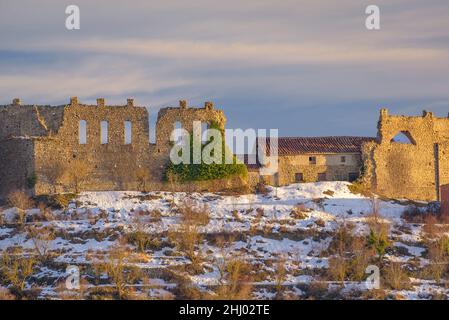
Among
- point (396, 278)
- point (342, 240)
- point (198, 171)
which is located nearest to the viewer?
point (396, 278)

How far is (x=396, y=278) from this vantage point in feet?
229

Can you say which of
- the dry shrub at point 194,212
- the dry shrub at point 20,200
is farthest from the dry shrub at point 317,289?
the dry shrub at point 20,200

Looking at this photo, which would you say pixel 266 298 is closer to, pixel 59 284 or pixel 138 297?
pixel 138 297

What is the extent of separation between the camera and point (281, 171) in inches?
3465

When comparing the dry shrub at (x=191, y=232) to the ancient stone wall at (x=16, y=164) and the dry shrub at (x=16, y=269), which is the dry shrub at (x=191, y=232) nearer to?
Answer: the dry shrub at (x=16, y=269)

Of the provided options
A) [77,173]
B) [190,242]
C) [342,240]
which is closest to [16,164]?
[77,173]

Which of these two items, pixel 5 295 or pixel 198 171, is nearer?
pixel 5 295

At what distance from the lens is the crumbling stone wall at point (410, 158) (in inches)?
3465

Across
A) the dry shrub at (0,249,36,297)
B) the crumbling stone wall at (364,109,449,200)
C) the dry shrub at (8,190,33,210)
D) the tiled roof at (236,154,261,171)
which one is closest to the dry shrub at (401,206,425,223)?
the crumbling stone wall at (364,109,449,200)

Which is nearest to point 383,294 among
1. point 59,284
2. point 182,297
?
point 182,297

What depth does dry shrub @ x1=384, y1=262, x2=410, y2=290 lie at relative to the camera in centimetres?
6988

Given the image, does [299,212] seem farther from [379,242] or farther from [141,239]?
[141,239]

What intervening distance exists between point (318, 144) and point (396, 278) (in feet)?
70.9

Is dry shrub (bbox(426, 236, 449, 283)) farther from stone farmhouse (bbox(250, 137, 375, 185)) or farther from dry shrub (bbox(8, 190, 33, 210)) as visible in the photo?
dry shrub (bbox(8, 190, 33, 210))
